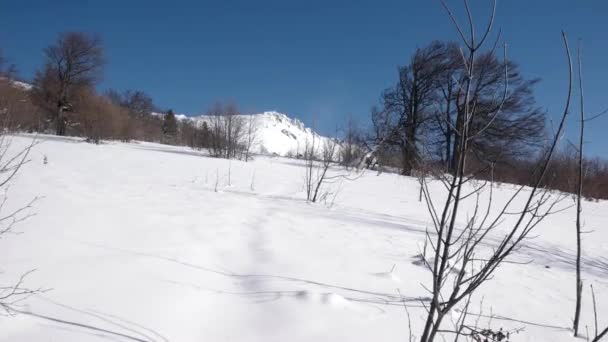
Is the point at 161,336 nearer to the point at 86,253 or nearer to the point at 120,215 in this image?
the point at 86,253

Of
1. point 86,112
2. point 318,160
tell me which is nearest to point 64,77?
point 86,112

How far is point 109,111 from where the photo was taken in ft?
49.0

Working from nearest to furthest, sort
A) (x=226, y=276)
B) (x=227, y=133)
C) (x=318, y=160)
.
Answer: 1. (x=226, y=276)
2. (x=318, y=160)
3. (x=227, y=133)

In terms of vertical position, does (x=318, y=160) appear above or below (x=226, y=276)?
above

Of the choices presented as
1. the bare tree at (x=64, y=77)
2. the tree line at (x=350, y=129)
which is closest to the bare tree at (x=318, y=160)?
the tree line at (x=350, y=129)

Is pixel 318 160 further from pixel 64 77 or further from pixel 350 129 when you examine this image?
pixel 64 77

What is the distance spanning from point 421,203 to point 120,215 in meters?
5.47

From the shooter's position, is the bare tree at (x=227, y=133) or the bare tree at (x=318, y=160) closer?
the bare tree at (x=318, y=160)

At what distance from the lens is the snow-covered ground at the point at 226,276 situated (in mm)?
1312

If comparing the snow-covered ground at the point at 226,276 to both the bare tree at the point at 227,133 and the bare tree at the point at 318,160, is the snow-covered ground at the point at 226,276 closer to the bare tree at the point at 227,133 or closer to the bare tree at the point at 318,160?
the bare tree at the point at 318,160

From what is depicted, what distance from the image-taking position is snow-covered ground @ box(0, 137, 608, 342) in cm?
131

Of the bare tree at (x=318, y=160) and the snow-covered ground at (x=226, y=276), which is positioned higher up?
the bare tree at (x=318, y=160)

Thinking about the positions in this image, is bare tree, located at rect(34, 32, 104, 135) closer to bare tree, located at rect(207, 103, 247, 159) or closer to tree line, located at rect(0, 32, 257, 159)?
tree line, located at rect(0, 32, 257, 159)

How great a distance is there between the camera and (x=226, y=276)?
71.7 inches
